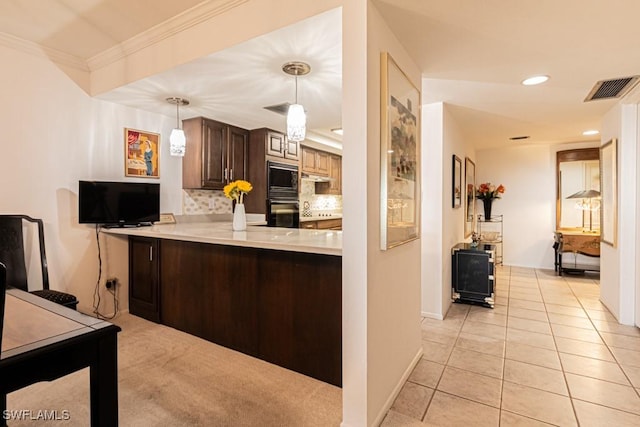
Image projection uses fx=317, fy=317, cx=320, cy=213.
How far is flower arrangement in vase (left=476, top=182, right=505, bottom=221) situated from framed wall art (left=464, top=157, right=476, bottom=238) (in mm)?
239

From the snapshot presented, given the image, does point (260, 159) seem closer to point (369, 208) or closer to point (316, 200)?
point (316, 200)

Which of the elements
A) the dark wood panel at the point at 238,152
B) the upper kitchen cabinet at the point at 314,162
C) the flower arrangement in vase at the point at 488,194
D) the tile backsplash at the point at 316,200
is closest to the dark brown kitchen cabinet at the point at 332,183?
the tile backsplash at the point at 316,200

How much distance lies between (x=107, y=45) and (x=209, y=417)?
297cm

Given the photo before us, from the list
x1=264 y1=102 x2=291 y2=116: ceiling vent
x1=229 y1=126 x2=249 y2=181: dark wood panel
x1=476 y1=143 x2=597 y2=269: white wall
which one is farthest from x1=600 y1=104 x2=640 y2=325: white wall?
x1=229 y1=126 x2=249 y2=181: dark wood panel

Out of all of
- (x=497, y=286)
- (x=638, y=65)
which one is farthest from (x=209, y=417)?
(x=497, y=286)

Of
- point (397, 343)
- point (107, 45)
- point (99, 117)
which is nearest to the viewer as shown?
point (397, 343)

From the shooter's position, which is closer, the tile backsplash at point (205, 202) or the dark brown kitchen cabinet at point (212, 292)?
the dark brown kitchen cabinet at point (212, 292)

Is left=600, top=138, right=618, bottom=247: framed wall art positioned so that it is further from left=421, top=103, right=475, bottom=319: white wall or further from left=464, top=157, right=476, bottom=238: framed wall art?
left=421, top=103, right=475, bottom=319: white wall

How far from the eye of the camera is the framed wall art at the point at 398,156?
1.73 metres

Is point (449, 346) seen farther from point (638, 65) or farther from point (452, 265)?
point (638, 65)

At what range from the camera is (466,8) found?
5.54ft

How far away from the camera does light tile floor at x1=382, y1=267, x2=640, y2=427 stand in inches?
71.0

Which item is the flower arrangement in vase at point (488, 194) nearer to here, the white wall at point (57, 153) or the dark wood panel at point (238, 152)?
the dark wood panel at point (238, 152)

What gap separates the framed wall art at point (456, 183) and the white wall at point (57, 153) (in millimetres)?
3628
